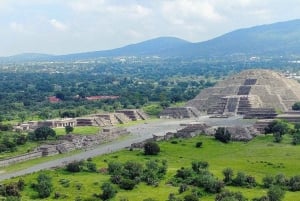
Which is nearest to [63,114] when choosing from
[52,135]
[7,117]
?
[7,117]

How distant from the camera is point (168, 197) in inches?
2223

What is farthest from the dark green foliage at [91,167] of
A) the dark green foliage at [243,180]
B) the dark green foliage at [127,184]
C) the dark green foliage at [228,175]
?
the dark green foliage at [243,180]

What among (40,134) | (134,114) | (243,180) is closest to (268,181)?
(243,180)

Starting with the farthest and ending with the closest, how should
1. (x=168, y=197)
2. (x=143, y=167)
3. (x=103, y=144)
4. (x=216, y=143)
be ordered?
1. (x=103, y=144)
2. (x=216, y=143)
3. (x=143, y=167)
4. (x=168, y=197)

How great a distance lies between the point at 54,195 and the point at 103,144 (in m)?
37.1

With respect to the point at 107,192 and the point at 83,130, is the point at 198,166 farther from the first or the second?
the point at 83,130

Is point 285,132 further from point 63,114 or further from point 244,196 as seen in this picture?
point 63,114

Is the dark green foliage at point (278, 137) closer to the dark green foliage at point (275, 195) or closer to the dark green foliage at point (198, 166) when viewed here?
the dark green foliage at point (198, 166)

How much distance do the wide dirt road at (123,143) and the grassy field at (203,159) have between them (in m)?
4.21

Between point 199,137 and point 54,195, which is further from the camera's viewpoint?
point 199,137

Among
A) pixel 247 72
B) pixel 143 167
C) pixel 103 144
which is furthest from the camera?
pixel 247 72

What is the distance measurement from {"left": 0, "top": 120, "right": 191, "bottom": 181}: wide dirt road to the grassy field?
13.8 feet

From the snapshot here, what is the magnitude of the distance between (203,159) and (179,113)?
53.7m

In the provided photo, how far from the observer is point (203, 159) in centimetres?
7694
